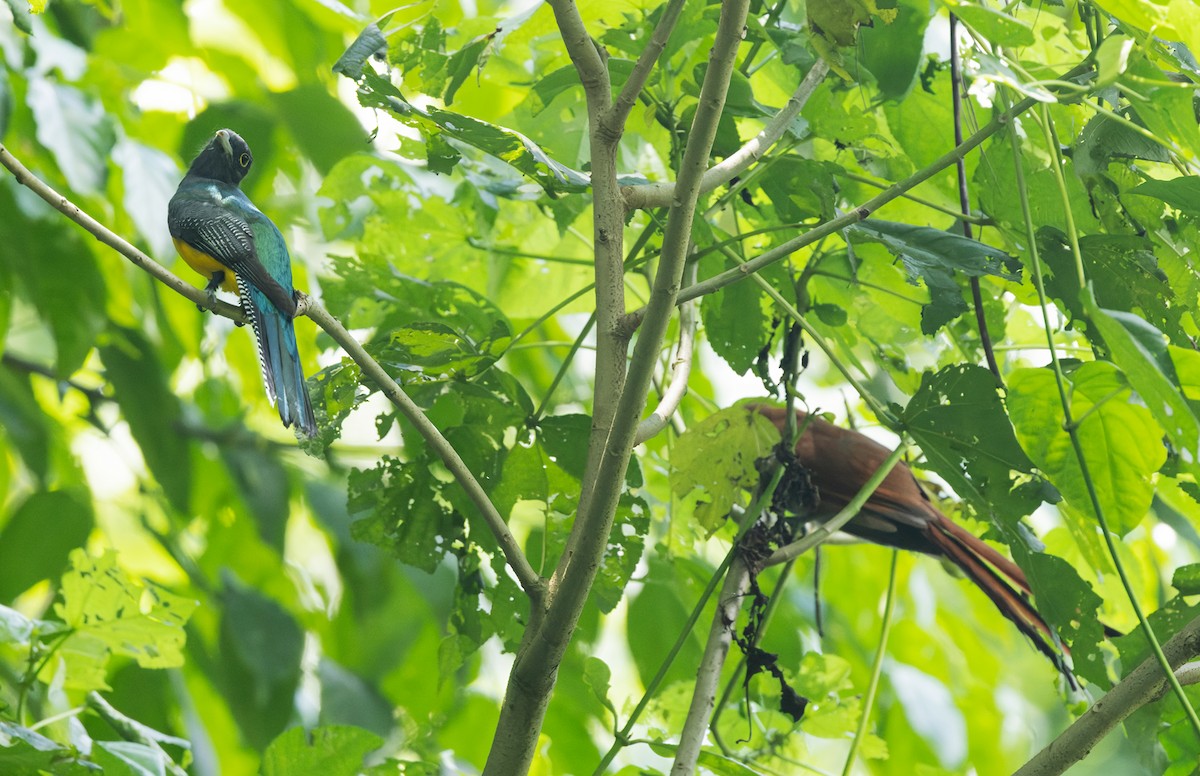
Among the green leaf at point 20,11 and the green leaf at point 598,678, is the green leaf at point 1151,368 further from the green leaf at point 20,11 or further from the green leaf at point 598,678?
the green leaf at point 20,11

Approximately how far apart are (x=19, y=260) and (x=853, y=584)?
2072mm

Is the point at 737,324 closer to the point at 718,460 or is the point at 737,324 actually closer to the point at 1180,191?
the point at 718,460

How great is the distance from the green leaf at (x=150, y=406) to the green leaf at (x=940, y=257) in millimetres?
1698

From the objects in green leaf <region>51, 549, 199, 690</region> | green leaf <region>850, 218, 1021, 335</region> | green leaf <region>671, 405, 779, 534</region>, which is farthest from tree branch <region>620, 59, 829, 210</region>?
green leaf <region>51, 549, 199, 690</region>

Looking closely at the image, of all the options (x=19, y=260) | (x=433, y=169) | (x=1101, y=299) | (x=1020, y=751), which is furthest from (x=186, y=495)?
(x=1020, y=751)

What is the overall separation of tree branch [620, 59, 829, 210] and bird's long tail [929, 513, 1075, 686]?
869 mm

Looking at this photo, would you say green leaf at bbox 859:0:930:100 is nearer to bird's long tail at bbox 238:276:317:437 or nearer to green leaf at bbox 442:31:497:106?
green leaf at bbox 442:31:497:106

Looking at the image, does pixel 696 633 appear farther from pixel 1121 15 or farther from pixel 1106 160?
pixel 1121 15

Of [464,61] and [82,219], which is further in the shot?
[464,61]

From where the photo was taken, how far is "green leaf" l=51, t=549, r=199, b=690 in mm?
1563

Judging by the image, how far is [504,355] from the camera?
1913 millimetres

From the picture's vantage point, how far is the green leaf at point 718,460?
4.98ft

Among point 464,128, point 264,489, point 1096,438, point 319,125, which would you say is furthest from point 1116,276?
point 264,489

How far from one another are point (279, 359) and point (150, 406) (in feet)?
3.43
